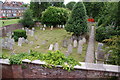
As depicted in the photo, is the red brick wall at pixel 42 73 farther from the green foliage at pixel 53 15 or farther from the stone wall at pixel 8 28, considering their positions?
the green foliage at pixel 53 15

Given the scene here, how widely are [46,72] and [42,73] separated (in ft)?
0.62

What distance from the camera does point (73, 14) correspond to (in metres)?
11.9

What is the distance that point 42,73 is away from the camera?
432 cm

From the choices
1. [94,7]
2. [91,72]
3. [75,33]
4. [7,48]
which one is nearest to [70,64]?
[91,72]

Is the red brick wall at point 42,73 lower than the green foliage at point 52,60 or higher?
lower

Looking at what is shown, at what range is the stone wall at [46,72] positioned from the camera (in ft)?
12.9

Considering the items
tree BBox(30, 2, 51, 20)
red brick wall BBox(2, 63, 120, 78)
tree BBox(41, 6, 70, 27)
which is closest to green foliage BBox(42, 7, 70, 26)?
tree BBox(41, 6, 70, 27)

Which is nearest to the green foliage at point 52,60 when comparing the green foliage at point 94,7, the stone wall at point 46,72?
the stone wall at point 46,72

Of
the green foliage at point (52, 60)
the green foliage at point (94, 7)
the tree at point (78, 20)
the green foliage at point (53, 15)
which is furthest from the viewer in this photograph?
the green foliage at point (94, 7)

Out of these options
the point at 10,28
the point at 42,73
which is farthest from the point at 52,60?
the point at 10,28

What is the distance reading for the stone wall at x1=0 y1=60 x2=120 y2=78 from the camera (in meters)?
3.92

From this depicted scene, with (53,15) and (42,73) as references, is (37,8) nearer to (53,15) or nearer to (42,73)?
(53,15)

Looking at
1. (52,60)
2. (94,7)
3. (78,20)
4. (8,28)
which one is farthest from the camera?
(94,7)

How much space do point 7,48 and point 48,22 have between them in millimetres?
13110
